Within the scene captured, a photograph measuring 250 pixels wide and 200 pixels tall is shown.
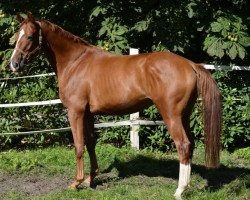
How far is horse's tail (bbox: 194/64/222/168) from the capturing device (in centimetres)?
480

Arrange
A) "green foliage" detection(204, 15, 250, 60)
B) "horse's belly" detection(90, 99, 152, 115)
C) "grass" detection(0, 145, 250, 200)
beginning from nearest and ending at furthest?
"grass" detection(0, 145, 250, 200), "horse's belly" detection(90, 99, 152, 115), "green foliage" detection(204, 15, 250, 60)

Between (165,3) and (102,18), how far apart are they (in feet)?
3.54

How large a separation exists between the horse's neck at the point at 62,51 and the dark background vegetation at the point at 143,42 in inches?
38.2

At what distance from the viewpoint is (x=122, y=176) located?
583 centimetres

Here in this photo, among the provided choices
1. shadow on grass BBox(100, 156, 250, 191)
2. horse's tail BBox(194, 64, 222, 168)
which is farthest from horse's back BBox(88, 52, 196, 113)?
shadow on grass BBox(100, 156, 250, 191)

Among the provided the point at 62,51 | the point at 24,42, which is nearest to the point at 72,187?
the point at 62,51

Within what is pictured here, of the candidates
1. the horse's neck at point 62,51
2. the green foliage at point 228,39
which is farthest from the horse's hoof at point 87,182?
the green foliage at point 228,39

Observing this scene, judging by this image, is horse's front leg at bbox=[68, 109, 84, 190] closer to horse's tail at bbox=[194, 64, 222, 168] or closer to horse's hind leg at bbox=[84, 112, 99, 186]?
horse's hind leg at bbox=[84, 112, 99, 186]

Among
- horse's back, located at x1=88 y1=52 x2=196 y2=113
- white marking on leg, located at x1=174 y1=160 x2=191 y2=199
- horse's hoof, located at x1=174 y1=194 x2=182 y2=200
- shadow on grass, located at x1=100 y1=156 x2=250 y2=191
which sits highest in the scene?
horse's back, located at x1=88 y1=52 x2=196 y2=113

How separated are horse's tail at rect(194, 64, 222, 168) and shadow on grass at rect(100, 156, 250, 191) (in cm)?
70

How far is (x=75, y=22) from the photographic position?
7.46 metres

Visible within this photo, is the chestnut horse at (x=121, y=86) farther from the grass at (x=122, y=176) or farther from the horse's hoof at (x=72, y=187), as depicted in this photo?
the grass at (x=122, y=176)

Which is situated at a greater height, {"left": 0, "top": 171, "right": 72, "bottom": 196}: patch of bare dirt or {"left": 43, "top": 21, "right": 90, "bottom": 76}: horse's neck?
{"left": 43, "top": 21, "right": 90, "bottom": 76}: horse's neck

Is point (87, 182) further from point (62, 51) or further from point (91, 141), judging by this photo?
point (62, 51)
